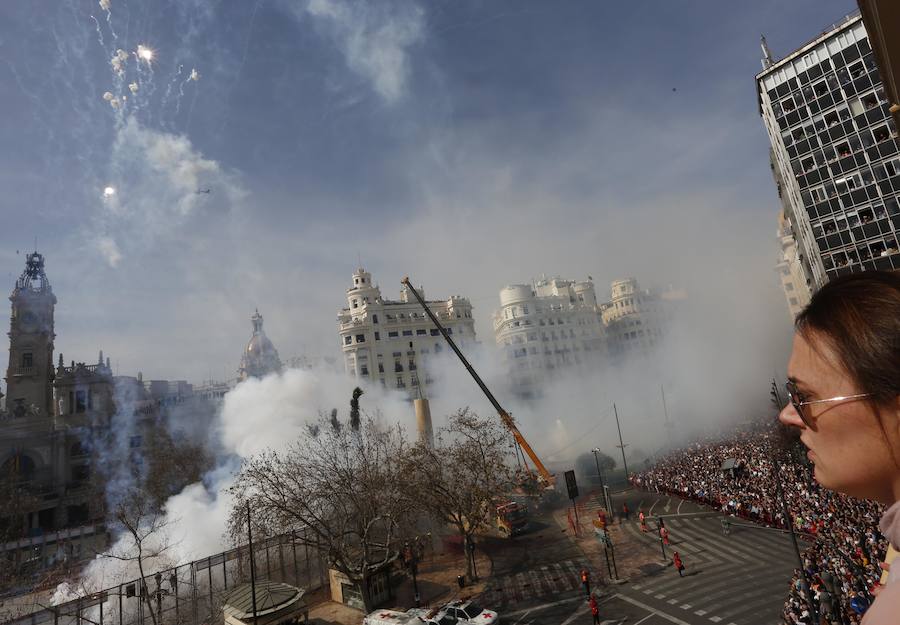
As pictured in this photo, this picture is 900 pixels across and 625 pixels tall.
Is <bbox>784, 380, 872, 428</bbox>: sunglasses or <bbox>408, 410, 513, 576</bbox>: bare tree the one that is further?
<bbox>408, 410, 513, 576</bbox>: bare tree

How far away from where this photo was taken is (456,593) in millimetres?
25734

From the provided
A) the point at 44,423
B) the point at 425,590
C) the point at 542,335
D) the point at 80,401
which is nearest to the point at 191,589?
the point at 425,590

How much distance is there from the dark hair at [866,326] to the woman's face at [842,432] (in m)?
0.05

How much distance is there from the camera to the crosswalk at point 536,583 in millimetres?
23734

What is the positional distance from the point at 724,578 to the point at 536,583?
8794mm

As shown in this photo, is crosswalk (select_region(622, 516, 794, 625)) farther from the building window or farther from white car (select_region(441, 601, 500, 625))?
the building window

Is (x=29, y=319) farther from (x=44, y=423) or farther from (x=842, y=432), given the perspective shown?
(x=842, y=432)

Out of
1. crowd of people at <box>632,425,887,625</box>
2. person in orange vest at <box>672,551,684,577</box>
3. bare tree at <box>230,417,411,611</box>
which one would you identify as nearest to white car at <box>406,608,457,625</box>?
bare tree at <box>230,417,411,611</box>

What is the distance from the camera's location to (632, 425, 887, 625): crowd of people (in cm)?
1538

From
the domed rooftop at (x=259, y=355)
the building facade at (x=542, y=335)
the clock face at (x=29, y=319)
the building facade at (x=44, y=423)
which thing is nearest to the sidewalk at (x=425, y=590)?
the building facade at (x=44, y=423)

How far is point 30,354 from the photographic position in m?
61.0

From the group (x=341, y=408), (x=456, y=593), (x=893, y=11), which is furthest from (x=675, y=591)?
(x=341, y=408)

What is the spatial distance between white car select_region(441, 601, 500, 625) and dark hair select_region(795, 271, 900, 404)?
2198 centimetres

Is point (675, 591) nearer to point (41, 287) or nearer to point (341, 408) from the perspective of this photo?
point (341, 408)
